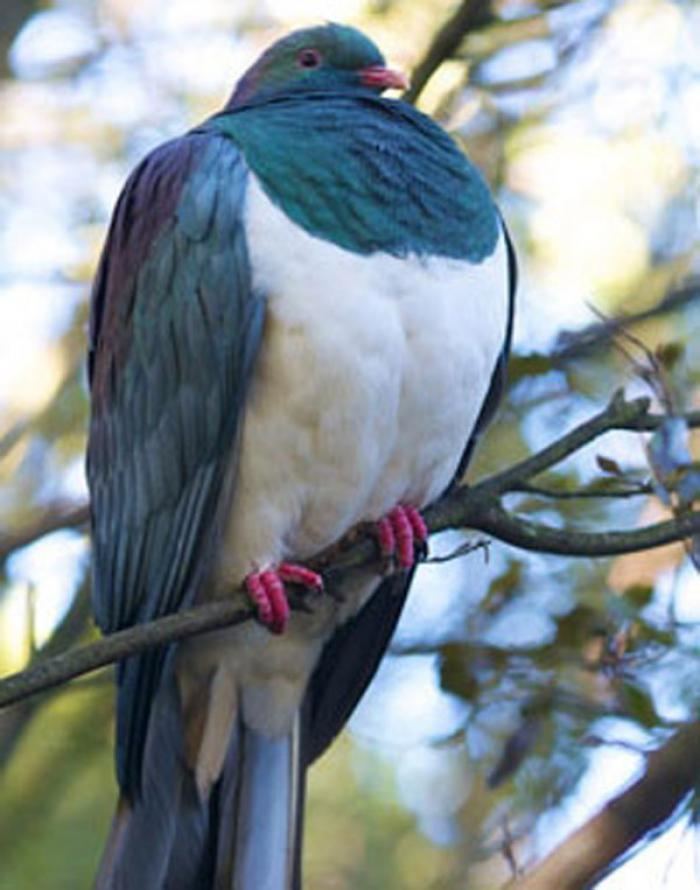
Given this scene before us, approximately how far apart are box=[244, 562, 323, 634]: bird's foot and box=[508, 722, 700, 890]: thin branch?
0.55 metres

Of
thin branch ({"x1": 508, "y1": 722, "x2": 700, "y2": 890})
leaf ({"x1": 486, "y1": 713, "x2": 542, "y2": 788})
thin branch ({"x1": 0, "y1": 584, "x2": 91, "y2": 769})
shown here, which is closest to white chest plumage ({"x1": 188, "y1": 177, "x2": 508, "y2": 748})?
leaf ({"x1": 486, "y1": 713, "x2": 542, "y2": 788})

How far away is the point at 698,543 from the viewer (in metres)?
3.62

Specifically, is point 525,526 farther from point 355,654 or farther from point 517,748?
A: point 355,654

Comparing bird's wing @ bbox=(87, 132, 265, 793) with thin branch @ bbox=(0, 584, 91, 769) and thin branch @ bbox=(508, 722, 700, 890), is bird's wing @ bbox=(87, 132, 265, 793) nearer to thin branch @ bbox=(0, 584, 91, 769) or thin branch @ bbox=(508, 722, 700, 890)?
thin branch @ bbox=(0, 584, 91, 769)

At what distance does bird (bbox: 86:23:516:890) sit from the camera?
11.8 feet

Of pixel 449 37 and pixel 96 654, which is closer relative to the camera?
pixel 96 654

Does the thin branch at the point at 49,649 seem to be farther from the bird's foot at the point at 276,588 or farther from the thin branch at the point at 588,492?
the thin branch at the point at 588,492

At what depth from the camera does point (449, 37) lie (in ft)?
15.3

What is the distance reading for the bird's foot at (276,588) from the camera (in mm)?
3537

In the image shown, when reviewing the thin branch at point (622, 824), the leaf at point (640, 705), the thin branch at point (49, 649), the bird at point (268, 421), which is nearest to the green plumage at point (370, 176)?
the bird at point (268, 421)

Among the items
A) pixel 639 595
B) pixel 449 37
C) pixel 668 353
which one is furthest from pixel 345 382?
pixel 449 37

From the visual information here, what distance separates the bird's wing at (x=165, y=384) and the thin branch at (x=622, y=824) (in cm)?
76

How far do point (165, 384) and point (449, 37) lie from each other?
128cm

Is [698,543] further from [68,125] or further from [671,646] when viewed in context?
[68,125]
